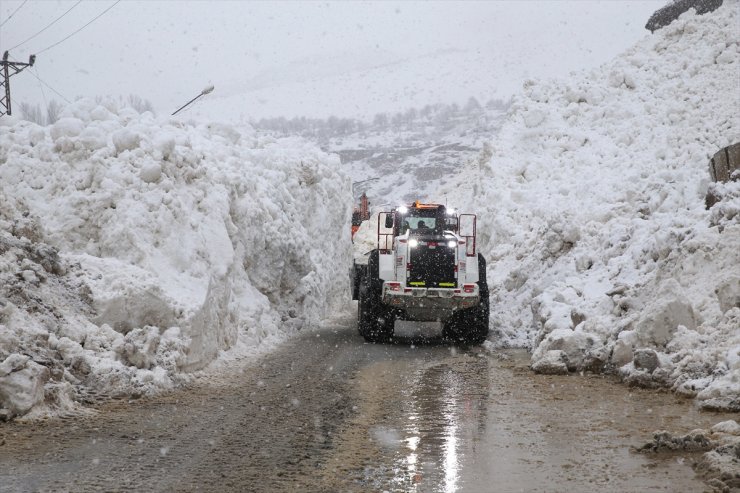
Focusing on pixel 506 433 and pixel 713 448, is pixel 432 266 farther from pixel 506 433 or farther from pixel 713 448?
pixel 713 448

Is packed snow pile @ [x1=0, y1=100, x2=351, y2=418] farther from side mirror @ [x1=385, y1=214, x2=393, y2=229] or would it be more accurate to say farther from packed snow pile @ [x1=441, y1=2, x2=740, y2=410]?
packed snow pile @ [x1=441, y1=2, x2=740, y2=410]

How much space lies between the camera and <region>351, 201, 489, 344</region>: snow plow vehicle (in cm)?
1438

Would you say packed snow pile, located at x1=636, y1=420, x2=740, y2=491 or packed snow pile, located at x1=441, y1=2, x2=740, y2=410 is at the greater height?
packed snow pile, located at x1=441, y1=2, x2=740, y2=410

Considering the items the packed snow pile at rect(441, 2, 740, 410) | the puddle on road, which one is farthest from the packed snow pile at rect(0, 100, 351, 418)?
the packed snow pile at rect(441, 2, 740, 410)

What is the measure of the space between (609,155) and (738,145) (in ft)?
30.1

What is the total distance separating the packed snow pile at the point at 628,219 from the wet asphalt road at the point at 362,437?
0.79 metres

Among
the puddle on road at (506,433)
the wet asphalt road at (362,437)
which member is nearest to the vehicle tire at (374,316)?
the puddle on road at (506,433)

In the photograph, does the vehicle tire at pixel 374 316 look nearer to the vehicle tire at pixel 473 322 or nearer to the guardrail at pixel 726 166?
the vehicle tire at pixel 473 322

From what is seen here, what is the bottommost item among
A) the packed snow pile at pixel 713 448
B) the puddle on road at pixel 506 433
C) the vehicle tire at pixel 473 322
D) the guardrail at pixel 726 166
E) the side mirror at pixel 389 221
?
the puddle on road at pixel 506 433

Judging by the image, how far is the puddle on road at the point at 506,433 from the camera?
591cm

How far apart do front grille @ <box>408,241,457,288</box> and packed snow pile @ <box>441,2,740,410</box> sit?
167 centimetres

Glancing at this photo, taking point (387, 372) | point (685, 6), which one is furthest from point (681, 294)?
point (685, 6)

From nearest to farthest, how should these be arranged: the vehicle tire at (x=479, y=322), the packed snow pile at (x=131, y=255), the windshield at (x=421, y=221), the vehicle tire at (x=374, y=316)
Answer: the packed snow pile at (x=131, y=255)
the vehicle tire at (x=479, y=322)
the vehicle tire at (x=374, y=316)
the windshield at (x=421, y=221)

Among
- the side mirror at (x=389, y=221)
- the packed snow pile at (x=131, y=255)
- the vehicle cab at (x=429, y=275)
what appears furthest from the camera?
the side mirror at (x=389, y=221)
